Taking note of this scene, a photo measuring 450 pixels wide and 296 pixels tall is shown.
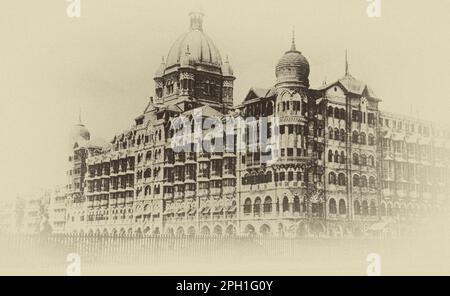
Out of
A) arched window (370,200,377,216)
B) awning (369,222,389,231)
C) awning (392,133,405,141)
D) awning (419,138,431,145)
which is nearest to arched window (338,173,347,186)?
arched window (370,200,377,216)

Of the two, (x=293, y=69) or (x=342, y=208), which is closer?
(x=293, y=69)

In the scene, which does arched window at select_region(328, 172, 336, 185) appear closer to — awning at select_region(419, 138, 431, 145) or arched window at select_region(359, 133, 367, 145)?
arched window at select_region(359, 133, 367, 145)

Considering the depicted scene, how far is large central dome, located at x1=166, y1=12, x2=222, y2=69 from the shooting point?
2239 inches

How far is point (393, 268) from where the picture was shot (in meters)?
27.0

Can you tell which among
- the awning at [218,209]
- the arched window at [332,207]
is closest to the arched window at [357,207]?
the arched window at [332,207]

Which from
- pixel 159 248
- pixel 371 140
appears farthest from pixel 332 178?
pixel 159 248

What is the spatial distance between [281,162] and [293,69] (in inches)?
264

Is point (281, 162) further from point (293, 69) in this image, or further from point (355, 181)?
point (355, 181)

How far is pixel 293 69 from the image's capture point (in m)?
41.6

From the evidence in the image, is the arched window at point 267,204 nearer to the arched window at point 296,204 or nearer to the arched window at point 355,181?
the arched window at point 296,204
